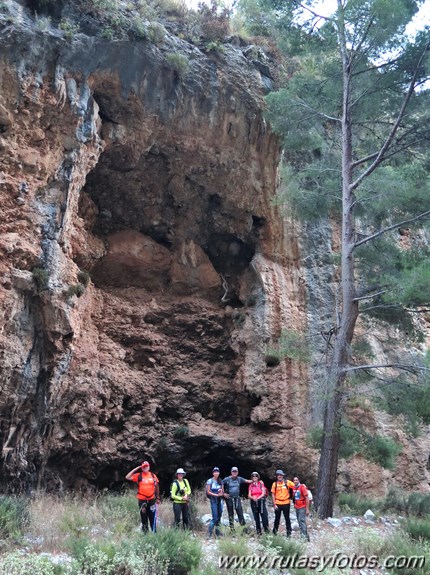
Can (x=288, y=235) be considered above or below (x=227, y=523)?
above

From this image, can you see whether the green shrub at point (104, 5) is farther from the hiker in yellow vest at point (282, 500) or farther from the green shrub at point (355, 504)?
the green shrub at point (355, 504)

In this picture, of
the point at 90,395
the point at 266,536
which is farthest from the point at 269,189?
the point at 266,536

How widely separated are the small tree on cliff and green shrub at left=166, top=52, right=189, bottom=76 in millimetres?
1972

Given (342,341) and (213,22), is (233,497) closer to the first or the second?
(342,341)

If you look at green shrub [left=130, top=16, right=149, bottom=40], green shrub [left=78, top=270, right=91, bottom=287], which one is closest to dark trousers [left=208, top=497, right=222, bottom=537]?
green shrub [left=78, top=270, right=91, bottom=287]

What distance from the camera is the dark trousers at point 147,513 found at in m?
7.70

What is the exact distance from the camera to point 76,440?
1118cm

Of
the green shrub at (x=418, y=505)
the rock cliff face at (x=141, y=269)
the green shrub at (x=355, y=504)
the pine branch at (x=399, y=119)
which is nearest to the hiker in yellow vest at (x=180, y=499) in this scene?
the rock cliff face at (x=141, y=269)

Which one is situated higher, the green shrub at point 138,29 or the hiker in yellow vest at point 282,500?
the green shrub at point 138,29

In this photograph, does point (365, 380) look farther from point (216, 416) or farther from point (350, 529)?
point (216, 416)

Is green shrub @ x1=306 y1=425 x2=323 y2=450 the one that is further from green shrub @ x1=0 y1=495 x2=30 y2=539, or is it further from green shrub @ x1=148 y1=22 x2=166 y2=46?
green shrub @ x1=148 y1=22 x2=166 y2=46

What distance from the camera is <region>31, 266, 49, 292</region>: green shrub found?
996 cm

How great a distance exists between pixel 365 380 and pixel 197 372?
4214 millimetres

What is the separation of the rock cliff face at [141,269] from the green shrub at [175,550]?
415cm
